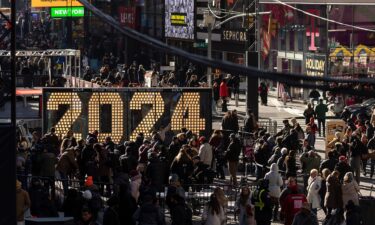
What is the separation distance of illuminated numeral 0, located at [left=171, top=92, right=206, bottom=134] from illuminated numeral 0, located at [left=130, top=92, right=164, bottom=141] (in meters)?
0.42

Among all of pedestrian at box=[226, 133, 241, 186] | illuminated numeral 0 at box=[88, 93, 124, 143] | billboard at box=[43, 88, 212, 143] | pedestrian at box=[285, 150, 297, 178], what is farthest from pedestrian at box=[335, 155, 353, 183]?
illuminated numeral 0 at box=[88, 93, 124, 143]

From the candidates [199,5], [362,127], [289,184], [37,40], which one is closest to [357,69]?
[199,5]

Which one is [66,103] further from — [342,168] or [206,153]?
[342,168]

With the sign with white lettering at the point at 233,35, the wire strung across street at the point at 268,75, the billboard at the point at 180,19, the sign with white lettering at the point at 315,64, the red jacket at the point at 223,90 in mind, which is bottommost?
Result: the red jacket at the point at 223,90

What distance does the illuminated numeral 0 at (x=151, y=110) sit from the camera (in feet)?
112

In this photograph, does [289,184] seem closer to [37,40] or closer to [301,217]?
[301,217]

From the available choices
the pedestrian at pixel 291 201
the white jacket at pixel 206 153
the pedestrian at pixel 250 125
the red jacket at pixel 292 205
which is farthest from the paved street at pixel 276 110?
the red jacket at pixel 292 205

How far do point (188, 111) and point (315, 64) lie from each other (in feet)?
78.1

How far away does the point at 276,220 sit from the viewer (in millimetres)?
27234

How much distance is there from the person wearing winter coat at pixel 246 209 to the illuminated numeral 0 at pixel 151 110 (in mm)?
10841

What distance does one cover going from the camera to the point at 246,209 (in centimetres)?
2303

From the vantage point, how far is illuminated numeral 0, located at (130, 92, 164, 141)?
112 ft

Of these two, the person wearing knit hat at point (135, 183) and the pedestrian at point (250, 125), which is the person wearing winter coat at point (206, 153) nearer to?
the person wearing knit hat at point (135, 183)

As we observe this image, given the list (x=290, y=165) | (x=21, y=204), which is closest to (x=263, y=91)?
(x=290, y=165)
